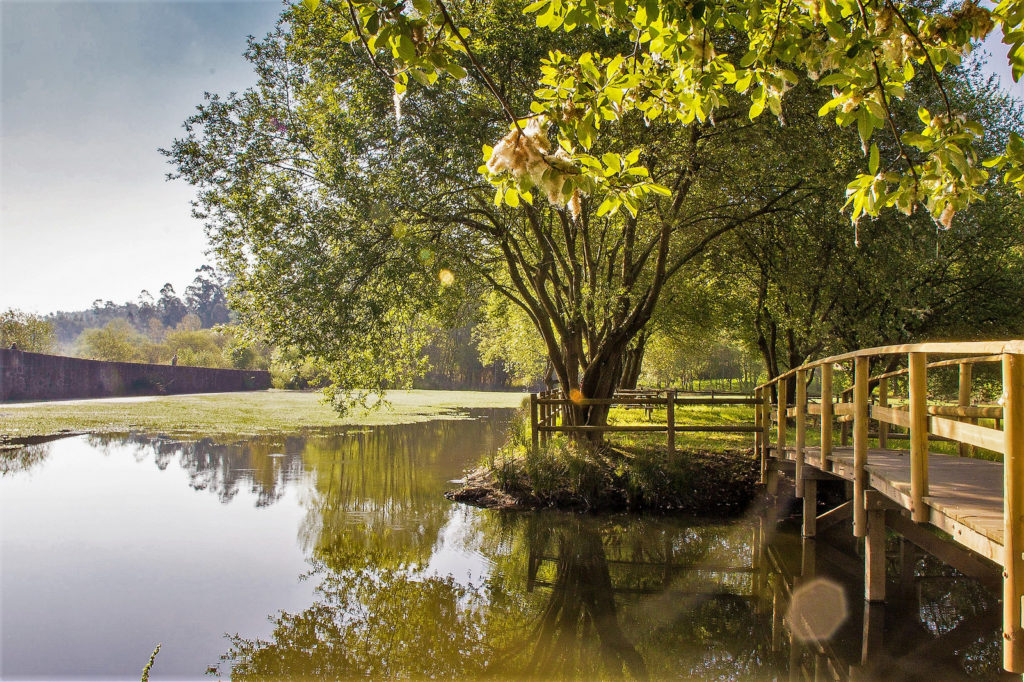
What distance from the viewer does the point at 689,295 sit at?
59.6 feet

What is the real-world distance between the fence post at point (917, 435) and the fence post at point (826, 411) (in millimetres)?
1984

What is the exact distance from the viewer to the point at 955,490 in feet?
16.7

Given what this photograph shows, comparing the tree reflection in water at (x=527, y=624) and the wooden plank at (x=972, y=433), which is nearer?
the wooden plank at (x=972, y=433)

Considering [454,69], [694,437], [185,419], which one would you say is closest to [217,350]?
[185,419]

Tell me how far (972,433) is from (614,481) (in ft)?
25.6

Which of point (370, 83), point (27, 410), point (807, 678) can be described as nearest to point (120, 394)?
point (27, 410)

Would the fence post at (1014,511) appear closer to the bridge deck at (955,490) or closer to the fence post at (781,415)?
the bridge deck at (955,490)

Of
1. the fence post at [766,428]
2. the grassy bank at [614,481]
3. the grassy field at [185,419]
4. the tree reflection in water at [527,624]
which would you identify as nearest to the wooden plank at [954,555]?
the tree reflection in water at [527,624]

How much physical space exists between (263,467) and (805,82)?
45.8 ft

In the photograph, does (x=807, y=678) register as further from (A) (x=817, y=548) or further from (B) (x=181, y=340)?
(B) (x=181, y=340)

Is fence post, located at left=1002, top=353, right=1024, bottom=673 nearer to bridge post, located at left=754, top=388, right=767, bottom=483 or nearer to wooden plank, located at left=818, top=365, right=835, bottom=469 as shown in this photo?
wooden plank, located at left=818, top=365, right=835, bottom=469

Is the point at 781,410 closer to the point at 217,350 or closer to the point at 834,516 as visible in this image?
the point at 834,516

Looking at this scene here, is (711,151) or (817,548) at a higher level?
(711,151)

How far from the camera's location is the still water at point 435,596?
5.60 metres
